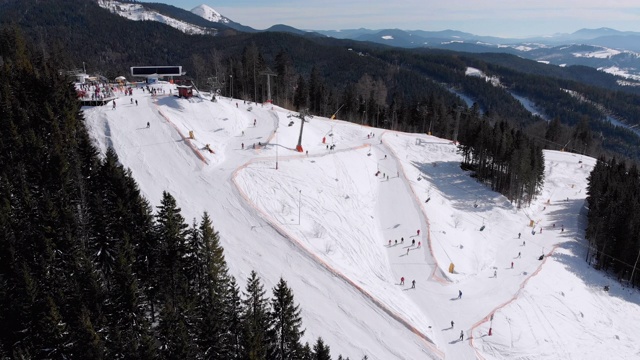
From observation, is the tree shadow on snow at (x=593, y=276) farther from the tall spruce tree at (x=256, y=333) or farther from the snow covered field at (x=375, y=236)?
the tall spruce tree at (x=256, y=333)

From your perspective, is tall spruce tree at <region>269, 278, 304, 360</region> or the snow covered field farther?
the snow covered field

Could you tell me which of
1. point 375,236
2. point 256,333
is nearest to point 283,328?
point 256,333

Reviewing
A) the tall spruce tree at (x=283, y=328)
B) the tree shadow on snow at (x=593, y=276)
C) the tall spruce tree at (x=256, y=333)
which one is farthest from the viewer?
the tree shadow on snow at (x=593, y=276)

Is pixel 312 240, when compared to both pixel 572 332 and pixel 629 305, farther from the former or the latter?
pixel 629 305

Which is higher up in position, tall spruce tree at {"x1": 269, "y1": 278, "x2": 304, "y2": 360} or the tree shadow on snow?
tall spruce tree at {"x1": 269, "y1": 278, "x2": 304, "y2": 360}

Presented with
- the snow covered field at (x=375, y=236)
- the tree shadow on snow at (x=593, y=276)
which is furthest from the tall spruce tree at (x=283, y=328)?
the tree shadow on snow at (x=593, y=276)

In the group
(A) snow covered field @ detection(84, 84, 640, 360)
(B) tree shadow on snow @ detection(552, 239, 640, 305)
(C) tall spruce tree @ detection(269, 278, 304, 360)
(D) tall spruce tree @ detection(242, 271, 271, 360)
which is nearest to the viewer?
(D) tall spruce tree @ detection(242, 271, 271, 360)

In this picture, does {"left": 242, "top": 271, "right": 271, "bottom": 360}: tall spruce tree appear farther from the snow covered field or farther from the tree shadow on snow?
the tree shadow on snow

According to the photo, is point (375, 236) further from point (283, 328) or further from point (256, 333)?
point (256, 333)

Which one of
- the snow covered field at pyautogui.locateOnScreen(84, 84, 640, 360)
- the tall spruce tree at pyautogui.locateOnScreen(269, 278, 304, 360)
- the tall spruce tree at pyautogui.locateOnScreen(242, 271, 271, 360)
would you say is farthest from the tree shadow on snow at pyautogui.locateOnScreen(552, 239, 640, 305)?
the tall spruce tree at pyautogui.locateOnScreen(242, 271, 271, 360)

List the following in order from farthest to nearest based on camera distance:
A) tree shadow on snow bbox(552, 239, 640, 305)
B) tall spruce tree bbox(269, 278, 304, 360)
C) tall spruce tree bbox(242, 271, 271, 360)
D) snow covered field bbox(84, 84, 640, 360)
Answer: tree shadow on snow bbox(552, 239, 640, 305) → snow covered field bbox(84, 84, 640, 360) → tall spruce tree bbox(269, 278, 304, 360) → tall spruce tree bbox(242, 271, 271, 360)
